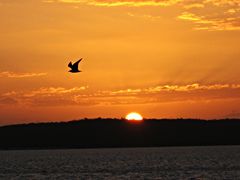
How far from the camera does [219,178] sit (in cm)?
10969

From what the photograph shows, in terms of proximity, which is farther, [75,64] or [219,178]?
[219,178]

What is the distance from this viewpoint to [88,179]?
111 meters

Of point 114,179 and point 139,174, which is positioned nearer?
point 114,179

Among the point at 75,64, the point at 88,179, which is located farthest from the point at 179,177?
the point at 75,64

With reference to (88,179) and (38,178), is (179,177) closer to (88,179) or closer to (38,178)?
(88,179)

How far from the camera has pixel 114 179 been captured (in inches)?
4323

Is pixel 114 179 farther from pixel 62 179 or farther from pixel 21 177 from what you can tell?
pixel 21 177

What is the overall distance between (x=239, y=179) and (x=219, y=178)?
3.52 metres

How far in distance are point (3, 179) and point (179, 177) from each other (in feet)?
86.2

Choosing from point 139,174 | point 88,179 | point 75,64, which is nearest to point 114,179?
point 88,179

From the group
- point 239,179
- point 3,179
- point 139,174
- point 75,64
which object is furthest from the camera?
point 139,174

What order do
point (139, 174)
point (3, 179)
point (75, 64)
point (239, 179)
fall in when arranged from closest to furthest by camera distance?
point (75, 64)
point (239, 179)
point (3, 179)
point (139, 174)

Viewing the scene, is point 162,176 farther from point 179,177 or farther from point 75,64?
point 75,64

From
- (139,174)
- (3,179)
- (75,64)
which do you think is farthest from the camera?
(139,174)
